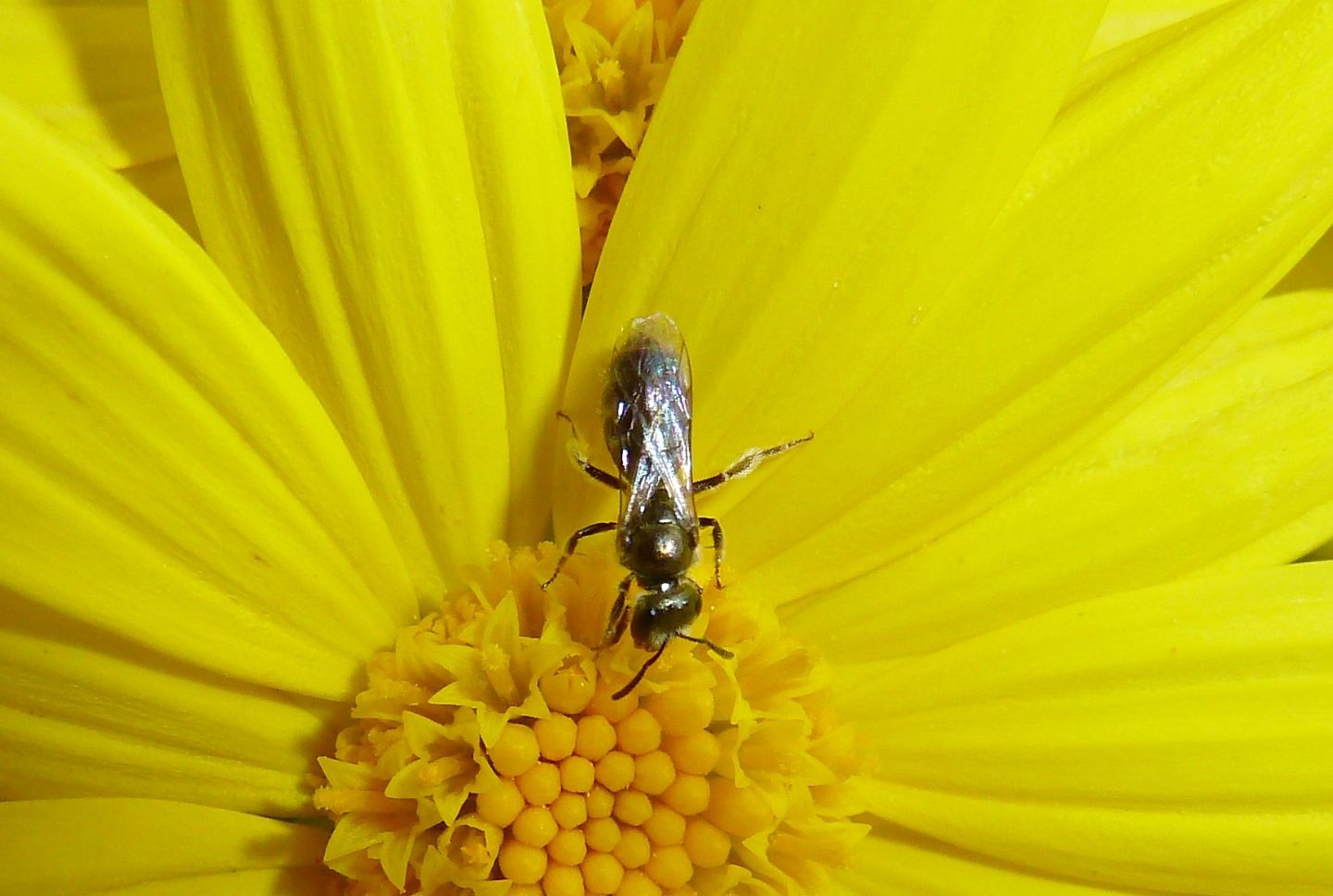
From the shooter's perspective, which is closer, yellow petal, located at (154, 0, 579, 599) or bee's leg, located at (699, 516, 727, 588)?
yellow petal, located at (154, 0, 579, 599)

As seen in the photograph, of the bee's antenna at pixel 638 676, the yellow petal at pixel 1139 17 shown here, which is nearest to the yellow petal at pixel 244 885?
the bee's antenna at pixel 638 676

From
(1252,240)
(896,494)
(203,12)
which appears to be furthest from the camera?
(896,494)

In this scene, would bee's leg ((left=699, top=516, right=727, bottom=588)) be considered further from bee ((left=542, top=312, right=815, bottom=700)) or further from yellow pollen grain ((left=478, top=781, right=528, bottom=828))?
yellow pollen grain ((left=478, top=781, right=528, bottom=828))

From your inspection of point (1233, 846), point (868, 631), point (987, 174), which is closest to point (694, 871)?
point (868, 631)

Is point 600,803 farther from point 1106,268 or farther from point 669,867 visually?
point 1106,268

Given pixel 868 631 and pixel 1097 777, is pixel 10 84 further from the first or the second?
pixel 1097 777

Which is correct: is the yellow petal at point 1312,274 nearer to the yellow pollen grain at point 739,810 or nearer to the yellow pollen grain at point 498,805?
the yellow pollen grain at point 739,810

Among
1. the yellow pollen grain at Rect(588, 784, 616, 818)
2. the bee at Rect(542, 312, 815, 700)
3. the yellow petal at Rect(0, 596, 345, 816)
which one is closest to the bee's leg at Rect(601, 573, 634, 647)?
the bee at Rect(542, 312, 815, 700)
